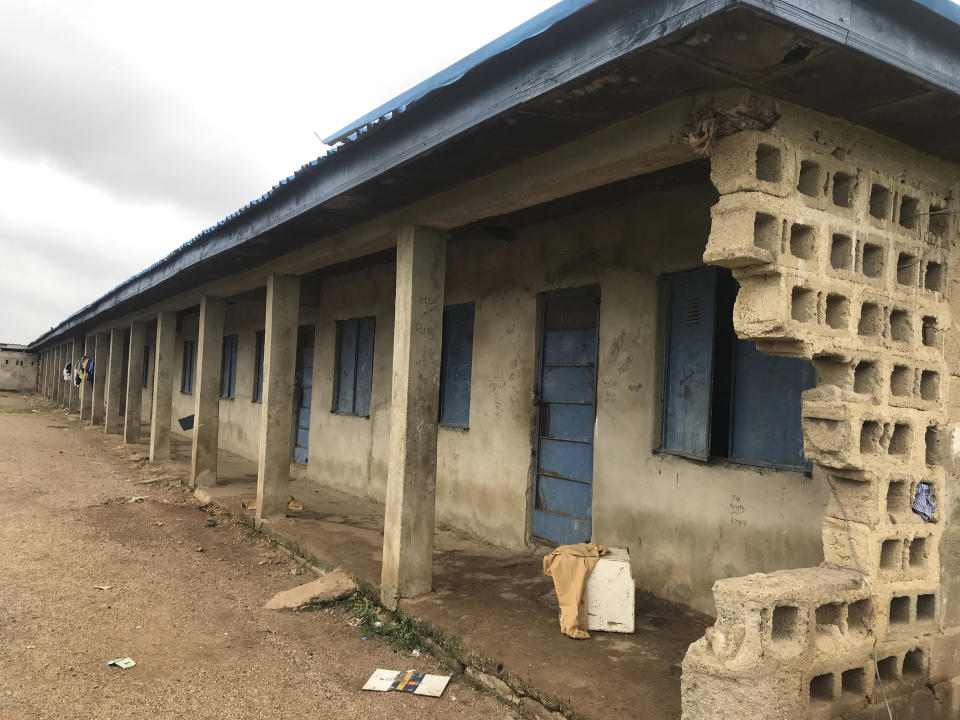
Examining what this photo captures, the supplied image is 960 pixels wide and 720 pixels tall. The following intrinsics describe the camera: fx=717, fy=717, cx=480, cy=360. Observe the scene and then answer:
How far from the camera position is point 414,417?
18.3 ft

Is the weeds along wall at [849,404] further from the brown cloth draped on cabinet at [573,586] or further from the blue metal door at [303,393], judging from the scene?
the blue metal door at [303,393]

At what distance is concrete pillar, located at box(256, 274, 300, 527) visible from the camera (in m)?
8.17

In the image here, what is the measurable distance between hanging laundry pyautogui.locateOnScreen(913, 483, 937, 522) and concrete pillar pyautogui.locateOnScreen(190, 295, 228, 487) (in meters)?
9.07

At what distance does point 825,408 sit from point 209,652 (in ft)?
13.5

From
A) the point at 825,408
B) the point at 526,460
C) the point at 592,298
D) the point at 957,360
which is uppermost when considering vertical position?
the point at 592,298

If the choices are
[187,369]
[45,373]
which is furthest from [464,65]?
[45,373]

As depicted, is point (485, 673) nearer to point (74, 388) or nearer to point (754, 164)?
point (754, 164)

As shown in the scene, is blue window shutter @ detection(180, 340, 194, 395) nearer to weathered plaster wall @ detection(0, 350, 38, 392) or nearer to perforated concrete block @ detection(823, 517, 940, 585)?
perforated concrete block @ detection(823, 517, 940, 585)

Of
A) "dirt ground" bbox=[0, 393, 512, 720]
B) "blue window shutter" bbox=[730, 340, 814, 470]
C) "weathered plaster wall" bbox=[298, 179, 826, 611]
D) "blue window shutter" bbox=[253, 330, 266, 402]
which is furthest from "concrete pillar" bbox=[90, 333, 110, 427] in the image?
"blue window shutter" bbox=[730, 340, 814, 470]

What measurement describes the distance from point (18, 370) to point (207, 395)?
34.4 m

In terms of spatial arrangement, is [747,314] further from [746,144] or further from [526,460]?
[526,460]

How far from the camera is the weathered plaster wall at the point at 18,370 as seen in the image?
124 ft

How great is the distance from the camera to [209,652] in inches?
189

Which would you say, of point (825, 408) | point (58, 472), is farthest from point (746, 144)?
point (58, 472)
